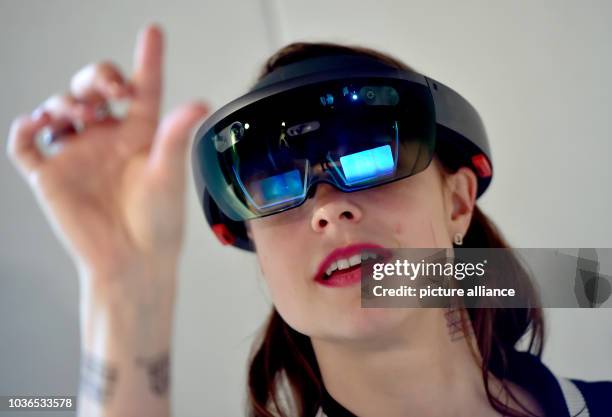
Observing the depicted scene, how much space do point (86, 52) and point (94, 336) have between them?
0.50 meters

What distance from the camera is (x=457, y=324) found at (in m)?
0.72

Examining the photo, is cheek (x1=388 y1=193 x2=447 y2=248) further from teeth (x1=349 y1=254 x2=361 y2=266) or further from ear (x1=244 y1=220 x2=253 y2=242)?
ear (x1=244 y1=220 x2=253 y2=242)

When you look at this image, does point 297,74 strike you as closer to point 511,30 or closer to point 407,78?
point 407,78

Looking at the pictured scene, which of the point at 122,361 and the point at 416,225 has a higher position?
the point at 416,225

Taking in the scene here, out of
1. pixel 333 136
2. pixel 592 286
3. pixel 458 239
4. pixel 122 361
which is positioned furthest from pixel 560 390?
pixel 122 361

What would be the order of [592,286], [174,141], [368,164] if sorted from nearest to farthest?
[174,141] → [368,164] → [592,286]

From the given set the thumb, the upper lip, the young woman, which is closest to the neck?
the young woman

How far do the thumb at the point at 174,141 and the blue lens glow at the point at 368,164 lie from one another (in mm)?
228

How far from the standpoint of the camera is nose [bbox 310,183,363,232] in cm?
61

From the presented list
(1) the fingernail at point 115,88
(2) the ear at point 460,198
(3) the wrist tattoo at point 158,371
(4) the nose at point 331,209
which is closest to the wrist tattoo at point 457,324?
(2) the ear at point 460,198

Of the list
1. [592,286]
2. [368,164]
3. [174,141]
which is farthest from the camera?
[592,286]

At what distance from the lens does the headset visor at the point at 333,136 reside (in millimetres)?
604

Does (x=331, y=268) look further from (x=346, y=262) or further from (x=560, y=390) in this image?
(x=560, y=390)

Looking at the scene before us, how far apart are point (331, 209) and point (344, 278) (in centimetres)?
8
